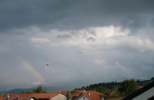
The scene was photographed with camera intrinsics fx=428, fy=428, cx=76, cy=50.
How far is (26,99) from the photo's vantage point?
5059 inches

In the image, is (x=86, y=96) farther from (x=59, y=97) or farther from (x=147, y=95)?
(x=147, y=95)

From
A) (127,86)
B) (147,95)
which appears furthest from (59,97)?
(147,95)

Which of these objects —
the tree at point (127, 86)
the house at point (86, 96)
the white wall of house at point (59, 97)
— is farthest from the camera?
the tree at point (127, 86)

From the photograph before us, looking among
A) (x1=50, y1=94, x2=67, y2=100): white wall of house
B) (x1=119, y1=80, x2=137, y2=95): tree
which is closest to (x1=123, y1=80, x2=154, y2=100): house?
(x1=50, y1=94, x2=67, y2=100): white wall of house

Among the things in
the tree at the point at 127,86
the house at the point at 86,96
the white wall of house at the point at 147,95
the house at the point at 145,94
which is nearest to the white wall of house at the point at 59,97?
the house at the point at 86,96

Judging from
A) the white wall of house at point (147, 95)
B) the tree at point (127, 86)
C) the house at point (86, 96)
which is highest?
the tree at point (127, 86)

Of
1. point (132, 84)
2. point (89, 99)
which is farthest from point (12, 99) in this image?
point (132, 84)

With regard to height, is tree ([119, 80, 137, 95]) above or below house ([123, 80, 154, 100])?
above

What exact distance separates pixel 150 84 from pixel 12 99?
4415 inches

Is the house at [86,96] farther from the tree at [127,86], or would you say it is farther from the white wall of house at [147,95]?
the white wall of house at [147,95]

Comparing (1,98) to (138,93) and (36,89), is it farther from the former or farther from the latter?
(138,93)

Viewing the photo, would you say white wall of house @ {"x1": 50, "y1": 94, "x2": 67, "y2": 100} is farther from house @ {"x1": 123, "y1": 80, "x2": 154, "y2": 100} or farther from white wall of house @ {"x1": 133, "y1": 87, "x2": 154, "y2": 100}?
white wall of house @ {"x1": 133, "y1": 87, "x2": 154, "y2": 100}

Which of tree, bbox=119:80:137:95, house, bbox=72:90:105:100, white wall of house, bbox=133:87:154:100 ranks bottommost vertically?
white wall of house, bbox=133:87:154:100

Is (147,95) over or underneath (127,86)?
underneath
